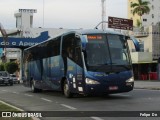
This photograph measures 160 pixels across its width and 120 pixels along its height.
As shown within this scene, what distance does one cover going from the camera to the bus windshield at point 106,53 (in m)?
20.3

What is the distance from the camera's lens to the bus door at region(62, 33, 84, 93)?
20.8m

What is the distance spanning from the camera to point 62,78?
2328 cm

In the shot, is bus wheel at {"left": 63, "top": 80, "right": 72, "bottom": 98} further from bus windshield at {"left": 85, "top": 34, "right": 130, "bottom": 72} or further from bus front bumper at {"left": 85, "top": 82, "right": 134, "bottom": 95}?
bus windshield at {"left": 85, "top": 34, "right": 130, "bottom": 72}

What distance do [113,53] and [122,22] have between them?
36321mm

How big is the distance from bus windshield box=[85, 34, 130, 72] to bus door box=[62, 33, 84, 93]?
0.55 m

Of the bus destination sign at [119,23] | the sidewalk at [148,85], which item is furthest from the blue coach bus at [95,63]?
the bus destination sign at [119,23]

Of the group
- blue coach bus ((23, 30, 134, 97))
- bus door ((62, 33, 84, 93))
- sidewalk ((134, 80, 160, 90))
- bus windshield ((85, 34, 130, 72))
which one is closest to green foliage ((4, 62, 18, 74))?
sidewalk ((134, 80, 160, 90))

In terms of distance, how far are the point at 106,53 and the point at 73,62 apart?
5.95 feet

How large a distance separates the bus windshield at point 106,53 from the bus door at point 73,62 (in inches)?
21.6

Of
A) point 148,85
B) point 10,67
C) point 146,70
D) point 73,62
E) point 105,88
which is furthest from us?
point 10,67

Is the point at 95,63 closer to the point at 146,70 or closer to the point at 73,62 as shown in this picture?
the point at 73,62

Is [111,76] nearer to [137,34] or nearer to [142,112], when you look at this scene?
[142,112]

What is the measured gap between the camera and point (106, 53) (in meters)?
20.5

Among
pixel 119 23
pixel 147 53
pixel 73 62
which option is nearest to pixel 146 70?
pixel 147 53
